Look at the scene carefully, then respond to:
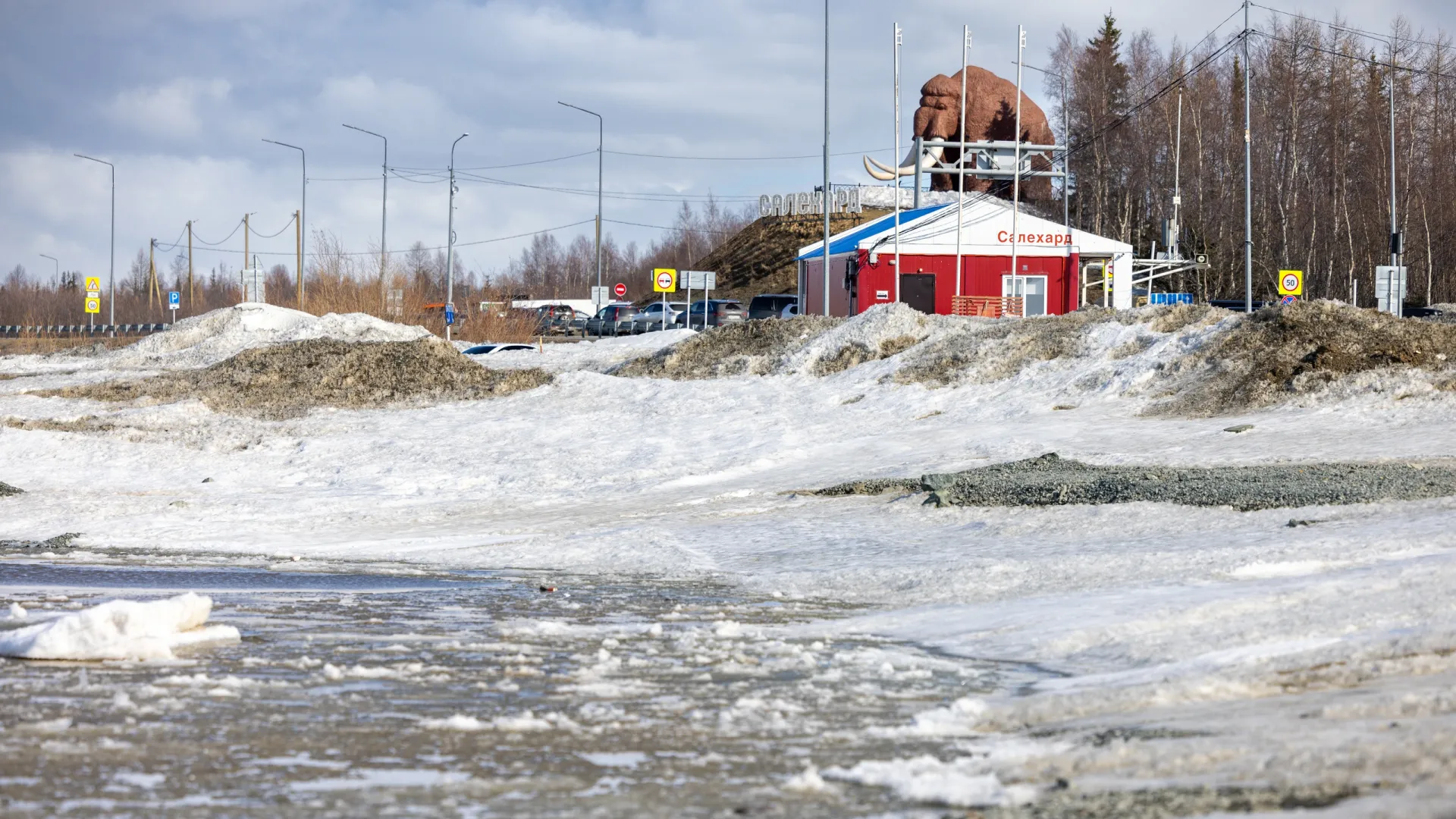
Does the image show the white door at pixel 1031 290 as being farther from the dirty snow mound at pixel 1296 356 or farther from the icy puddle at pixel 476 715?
the icy puddle at pixel 476 715

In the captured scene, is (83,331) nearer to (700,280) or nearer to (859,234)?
(859,234)

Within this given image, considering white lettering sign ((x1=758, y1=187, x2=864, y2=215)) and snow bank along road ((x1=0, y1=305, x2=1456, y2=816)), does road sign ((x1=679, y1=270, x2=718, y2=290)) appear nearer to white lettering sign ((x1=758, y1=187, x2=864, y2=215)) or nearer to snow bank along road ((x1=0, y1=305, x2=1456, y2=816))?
snow bank along road ((x1=0, y1=305, x2=1456, y2=816))

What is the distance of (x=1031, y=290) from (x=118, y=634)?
134 ft

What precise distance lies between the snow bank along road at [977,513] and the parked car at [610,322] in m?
26.1

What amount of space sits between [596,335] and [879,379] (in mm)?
37019

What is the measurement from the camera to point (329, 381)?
26.1 metres

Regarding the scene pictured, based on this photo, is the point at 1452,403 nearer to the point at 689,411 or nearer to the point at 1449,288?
the point at 689,411

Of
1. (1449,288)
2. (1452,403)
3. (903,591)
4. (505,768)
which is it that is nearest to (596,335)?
(1449,288)

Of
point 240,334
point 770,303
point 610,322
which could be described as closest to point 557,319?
point 610,322

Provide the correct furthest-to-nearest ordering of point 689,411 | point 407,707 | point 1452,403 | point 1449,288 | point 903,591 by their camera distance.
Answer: point 1449,288 < point 689,411 < point 1452,403 < point 903,591 < point 407,707

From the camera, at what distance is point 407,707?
215 inches

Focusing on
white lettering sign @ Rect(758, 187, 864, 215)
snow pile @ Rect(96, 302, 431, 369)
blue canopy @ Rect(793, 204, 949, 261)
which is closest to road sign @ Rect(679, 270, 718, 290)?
snow pile @ Rect(96, 302, 431, 369)

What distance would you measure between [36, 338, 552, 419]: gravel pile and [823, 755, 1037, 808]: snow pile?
20838 mm

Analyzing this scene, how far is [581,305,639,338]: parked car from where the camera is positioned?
58094mm
